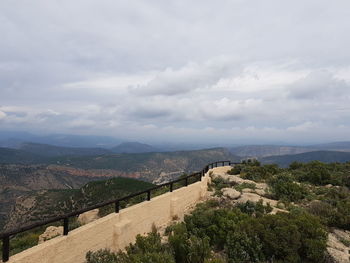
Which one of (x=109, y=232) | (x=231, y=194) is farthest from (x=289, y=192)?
(x=109, y=232)

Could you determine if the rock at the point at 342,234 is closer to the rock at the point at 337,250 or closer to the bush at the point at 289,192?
the rock at the point at 337,250

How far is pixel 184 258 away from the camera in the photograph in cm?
566

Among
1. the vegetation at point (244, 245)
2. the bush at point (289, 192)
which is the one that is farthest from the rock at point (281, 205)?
the vegetation at point (244, 245)

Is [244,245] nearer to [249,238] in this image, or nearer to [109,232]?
[249,238]

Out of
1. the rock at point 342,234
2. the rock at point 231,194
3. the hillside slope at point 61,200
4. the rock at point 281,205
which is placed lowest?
the hillside slope at point 61,200

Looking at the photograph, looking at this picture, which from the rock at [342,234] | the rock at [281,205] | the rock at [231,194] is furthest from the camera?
the rock at [231,194]

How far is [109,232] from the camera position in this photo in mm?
6598

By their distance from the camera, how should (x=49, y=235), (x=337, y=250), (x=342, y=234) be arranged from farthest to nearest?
1. (x=49, y=235)
2. (x=342, y=234)
3. (x=337, y=250)

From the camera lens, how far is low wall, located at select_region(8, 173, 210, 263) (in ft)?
16.4

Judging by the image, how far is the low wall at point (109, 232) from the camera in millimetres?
4988

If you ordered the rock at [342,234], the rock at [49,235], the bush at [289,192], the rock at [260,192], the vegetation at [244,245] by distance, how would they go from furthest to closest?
the rock at [260,192]
the bush at [289,192]
the rock at [49,235]
the rock at [342,234]
the vegetation at [244,245]

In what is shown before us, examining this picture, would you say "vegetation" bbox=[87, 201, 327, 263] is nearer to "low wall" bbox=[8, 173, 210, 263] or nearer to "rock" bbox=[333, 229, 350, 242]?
"low wall" bbox=[8, 173, 210, 263]

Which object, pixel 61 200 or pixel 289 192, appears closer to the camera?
pixel 289 192

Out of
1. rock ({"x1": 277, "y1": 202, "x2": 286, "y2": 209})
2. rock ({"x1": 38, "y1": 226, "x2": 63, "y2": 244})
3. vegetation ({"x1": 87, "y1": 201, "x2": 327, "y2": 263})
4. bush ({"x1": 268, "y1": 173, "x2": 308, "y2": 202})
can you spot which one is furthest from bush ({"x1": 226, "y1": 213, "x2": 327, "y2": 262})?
rock ({"x1": 38, "y1": 226, "x2": 63, "y2": 244})
